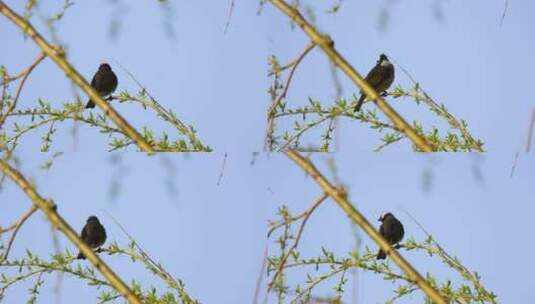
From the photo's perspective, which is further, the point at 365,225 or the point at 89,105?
the point at 89,105

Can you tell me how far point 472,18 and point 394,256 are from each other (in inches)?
26.3

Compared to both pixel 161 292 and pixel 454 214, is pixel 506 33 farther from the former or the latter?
pixel 161 292

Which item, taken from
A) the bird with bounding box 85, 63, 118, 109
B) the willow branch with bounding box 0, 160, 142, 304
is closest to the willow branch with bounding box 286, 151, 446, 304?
the willow branch with bounding box 0, 160, 142, 304

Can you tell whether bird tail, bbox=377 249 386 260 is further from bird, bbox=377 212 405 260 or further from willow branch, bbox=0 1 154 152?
willow branch, bbox=0 1 154 152

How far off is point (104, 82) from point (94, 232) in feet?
→ 0.81

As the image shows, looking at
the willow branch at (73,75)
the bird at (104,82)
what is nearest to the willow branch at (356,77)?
the willow branch at (73,75)

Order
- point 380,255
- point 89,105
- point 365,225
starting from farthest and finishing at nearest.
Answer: point 89,105
point 380,255
point 365,225

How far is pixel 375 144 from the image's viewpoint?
1.38 meters

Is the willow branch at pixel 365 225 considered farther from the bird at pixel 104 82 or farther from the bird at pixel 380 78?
the bird at pixel 104 82

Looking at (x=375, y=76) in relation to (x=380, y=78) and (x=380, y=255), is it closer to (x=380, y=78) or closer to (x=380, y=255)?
(x=380, y=78)

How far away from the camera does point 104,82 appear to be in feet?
4.73

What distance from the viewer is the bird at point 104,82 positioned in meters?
1.43

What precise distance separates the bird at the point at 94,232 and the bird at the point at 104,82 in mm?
196

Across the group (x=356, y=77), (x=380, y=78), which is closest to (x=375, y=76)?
(x=380, y=78)
